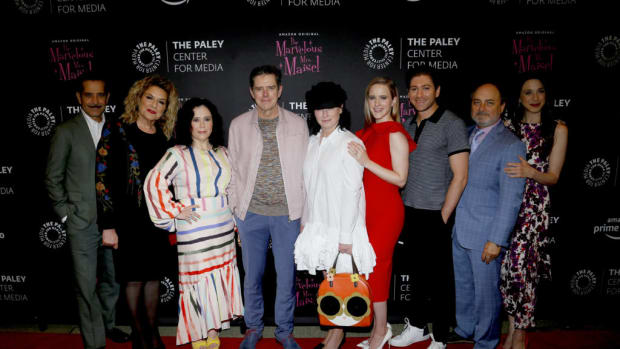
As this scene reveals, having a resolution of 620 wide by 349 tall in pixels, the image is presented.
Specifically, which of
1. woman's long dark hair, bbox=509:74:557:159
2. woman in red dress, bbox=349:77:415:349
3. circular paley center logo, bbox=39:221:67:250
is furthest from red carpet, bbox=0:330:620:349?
woman's long dark hair, bbox=509:74:557:159

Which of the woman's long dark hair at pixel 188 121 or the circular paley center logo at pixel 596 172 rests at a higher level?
the woman's long dark hair at pixel 188 121

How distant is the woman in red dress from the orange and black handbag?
0.17 m

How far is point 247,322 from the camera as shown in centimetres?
273

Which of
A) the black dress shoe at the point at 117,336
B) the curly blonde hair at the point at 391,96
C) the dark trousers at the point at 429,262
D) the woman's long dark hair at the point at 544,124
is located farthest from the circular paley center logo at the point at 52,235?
the woman's long dark hair at the point at 544,124

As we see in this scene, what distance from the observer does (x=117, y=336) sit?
2943 mm

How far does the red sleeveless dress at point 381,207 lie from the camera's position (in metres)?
2.33

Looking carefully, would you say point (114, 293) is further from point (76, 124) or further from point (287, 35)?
point (287, 35)

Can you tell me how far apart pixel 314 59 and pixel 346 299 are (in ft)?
6.68

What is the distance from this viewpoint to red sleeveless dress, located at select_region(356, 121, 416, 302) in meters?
2.33

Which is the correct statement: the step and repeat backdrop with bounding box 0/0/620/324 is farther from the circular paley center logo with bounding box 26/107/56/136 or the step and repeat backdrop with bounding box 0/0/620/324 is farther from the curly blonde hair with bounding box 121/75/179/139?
the curly blonde hair with bounding box 121/75/179/139

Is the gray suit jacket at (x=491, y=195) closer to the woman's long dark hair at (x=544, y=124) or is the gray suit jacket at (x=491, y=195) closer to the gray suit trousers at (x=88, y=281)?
the woman's long dark hair at (x=544, y=124)

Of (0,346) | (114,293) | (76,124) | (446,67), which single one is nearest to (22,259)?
(0,346)

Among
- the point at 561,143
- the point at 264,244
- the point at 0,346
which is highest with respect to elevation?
the point at 561,143

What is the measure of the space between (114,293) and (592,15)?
4.85m
